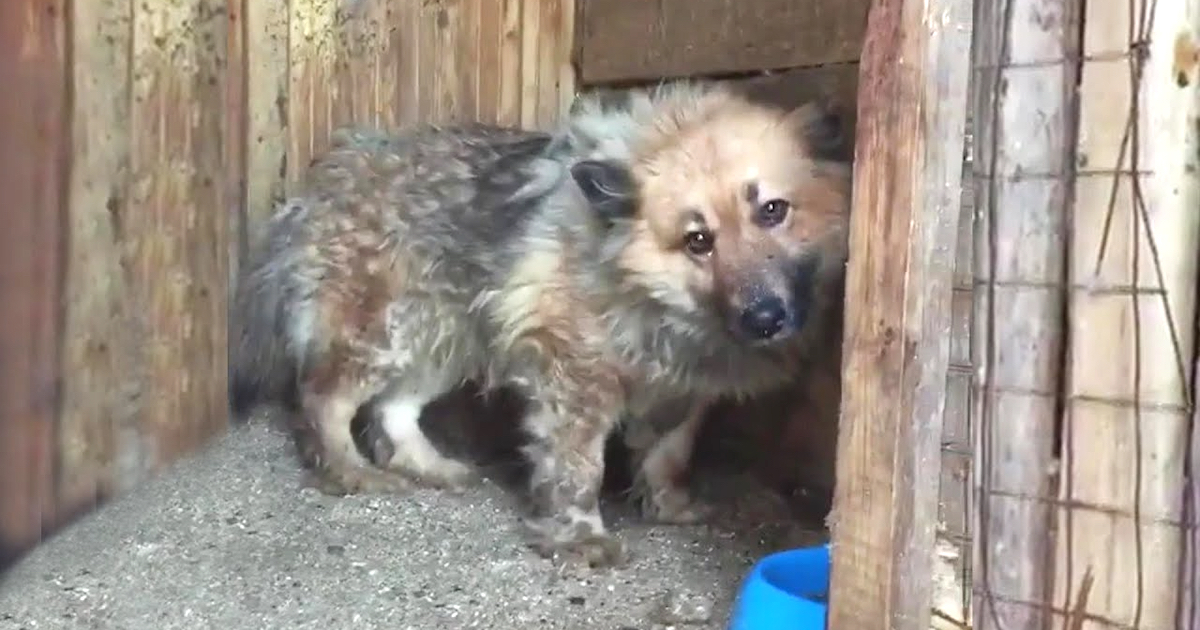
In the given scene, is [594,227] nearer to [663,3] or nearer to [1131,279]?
[663,3]

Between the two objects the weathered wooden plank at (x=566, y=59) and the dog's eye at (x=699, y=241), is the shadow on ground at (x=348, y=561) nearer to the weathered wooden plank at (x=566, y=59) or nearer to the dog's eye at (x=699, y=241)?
the dog's eye at (x=699, y=241)

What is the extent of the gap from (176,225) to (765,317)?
1711 mm

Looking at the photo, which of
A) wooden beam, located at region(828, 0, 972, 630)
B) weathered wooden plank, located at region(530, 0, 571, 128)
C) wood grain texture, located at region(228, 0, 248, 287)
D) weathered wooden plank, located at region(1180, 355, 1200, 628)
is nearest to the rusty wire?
weathered wooden plank, located at region(1180, 355, 1200, 628)

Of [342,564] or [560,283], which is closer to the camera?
[342,564]

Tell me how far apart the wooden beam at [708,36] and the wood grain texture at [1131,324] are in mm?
1351

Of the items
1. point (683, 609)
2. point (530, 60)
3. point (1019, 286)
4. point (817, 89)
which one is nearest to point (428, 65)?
point (530, 60)

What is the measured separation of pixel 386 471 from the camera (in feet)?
13.0

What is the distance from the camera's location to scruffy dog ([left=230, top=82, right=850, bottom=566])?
10.1 feet

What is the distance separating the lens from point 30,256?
3283 mm

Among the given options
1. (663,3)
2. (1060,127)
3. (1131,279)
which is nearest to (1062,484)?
(1131,279)

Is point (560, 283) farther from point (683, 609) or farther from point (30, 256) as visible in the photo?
point (30, 256)

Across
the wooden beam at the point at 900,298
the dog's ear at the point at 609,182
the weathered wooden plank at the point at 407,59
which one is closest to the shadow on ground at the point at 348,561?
the wooden beam at the point at 900,298

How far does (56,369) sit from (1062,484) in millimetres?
2493

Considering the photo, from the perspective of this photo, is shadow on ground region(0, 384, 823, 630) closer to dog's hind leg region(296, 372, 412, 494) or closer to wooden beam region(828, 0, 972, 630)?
dog's hind leg region(296, 372, 412, 494)
